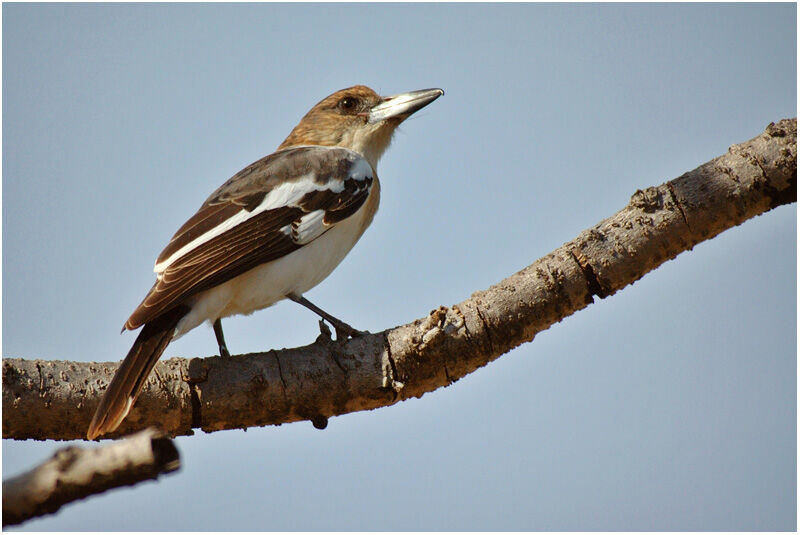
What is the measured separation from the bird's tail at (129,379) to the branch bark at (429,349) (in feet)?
0.33

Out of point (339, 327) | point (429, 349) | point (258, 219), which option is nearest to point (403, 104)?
point (258, 219)

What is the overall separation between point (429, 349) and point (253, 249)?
1286 mm

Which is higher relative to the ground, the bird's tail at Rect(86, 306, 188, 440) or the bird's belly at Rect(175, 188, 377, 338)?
the bird's belly at Rect(175, 188, 377, 338)

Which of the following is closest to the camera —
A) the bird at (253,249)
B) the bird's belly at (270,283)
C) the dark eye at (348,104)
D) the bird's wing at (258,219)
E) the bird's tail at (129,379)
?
the bird's tail at (129,379)

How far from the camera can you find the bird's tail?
11.8ft

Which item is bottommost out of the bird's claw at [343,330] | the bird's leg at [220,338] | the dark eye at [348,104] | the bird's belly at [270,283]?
the bird's claw at [343,330]

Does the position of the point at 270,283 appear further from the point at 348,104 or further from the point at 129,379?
the point at 348,104

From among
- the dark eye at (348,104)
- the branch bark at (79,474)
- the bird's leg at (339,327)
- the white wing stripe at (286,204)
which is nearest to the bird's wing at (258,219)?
the white wing stripe at (286,204)

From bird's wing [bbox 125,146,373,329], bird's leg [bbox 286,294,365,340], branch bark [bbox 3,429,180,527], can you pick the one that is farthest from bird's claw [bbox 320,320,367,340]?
branch bark [bbox 3,429,180,527]

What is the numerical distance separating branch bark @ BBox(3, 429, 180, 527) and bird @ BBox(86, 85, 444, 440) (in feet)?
6.03

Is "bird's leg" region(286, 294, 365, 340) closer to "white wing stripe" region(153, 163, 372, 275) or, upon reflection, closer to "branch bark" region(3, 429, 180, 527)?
"white wing stripe" region(153, 163, 372, 275)

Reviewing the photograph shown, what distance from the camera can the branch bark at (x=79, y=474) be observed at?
179cm

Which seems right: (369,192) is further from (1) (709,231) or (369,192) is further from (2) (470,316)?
(1) (709,231)

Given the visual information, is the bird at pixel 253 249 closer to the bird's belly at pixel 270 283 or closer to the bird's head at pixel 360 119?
the bird's belly at pixel 270 283
